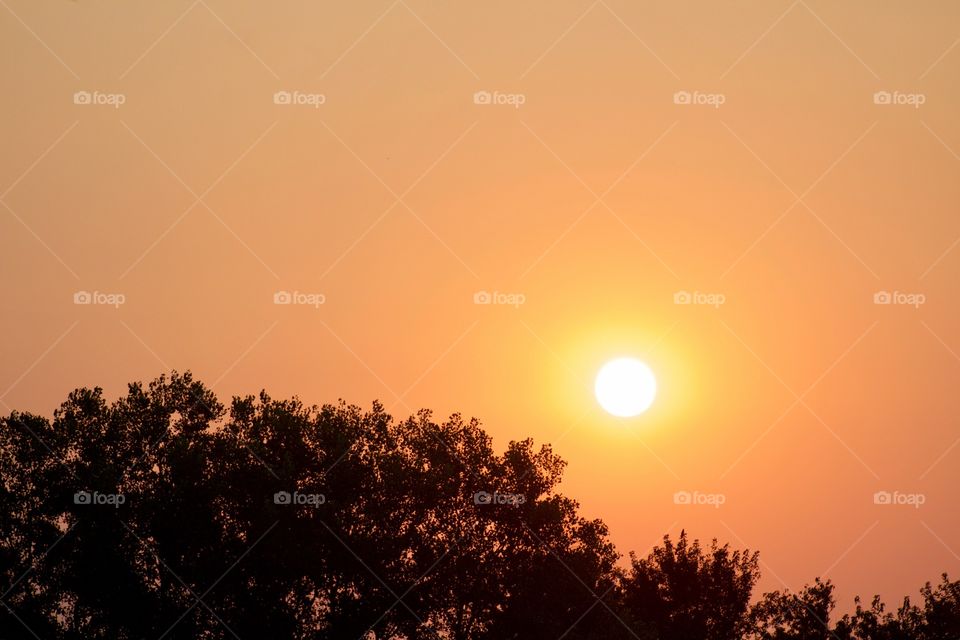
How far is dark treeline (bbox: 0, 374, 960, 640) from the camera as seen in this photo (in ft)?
213

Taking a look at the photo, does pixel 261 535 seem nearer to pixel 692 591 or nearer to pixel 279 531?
pixel 279 531

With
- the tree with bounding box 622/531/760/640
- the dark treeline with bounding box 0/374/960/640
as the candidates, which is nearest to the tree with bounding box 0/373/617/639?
the dark treeline with bounding box 0/374/960/640

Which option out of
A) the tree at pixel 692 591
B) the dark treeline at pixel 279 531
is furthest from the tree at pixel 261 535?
the tree at pixel 692 591

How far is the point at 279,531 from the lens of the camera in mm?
65750

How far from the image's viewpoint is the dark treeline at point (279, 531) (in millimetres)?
65062

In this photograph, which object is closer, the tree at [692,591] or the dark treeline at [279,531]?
the dark treeline at [279,531]

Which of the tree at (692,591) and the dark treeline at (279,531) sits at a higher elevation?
the tree at (692,591)

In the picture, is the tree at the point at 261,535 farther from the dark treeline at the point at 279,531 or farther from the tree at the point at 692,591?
the tree at the point at 692,591

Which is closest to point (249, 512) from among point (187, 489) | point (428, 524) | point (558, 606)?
point (187, 489)

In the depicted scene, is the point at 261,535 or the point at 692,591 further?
the point at 692,591

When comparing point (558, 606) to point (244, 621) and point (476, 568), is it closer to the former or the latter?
point (476, 568)

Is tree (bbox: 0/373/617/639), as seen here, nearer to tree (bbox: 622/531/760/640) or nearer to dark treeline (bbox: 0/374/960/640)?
dark treeline (bbox: 0/374/960/640)

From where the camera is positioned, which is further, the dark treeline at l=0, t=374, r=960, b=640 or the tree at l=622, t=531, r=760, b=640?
the tree at l=622, t=531, r=760, b=640

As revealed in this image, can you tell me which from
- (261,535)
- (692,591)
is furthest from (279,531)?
(692,591)
